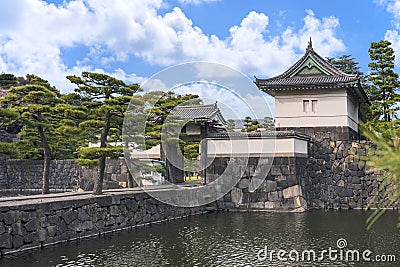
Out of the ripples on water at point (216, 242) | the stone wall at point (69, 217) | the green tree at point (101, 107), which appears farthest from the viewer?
the green tree at point (101, 107)

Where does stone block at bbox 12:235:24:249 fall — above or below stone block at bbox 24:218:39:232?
below

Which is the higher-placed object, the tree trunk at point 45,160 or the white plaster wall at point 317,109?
the white plaster wall at point 317,109

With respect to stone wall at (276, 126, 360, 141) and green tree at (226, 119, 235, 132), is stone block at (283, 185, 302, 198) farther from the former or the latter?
green tree at (226, 119, 235, 132)

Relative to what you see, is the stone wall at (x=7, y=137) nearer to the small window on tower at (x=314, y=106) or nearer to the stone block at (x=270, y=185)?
the stone block at (x=270, y=185)

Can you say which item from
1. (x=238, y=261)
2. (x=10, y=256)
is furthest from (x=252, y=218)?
(x=10, y=256)

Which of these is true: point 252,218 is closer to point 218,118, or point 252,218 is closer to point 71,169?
point 218,118

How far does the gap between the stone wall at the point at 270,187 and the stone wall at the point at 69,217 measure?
3506 millimetres

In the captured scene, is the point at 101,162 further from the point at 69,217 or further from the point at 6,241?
the point at 6,241

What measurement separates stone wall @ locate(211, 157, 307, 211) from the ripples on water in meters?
1.98

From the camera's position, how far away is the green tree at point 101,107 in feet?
37.7

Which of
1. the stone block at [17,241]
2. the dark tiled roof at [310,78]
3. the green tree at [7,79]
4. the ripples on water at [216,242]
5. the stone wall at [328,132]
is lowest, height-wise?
the ripples on water at [216,242]

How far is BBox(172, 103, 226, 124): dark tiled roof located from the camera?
20516mm

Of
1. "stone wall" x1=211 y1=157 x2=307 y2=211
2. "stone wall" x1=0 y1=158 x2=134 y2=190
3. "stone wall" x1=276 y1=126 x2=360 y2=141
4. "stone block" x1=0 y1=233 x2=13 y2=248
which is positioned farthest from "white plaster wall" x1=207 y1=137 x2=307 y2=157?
"stone wall" x1=0 y1=158 x2=134 y2=190

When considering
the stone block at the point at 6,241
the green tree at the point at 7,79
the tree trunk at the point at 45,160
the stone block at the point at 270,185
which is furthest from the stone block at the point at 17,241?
the green tree at the point at 7,79
